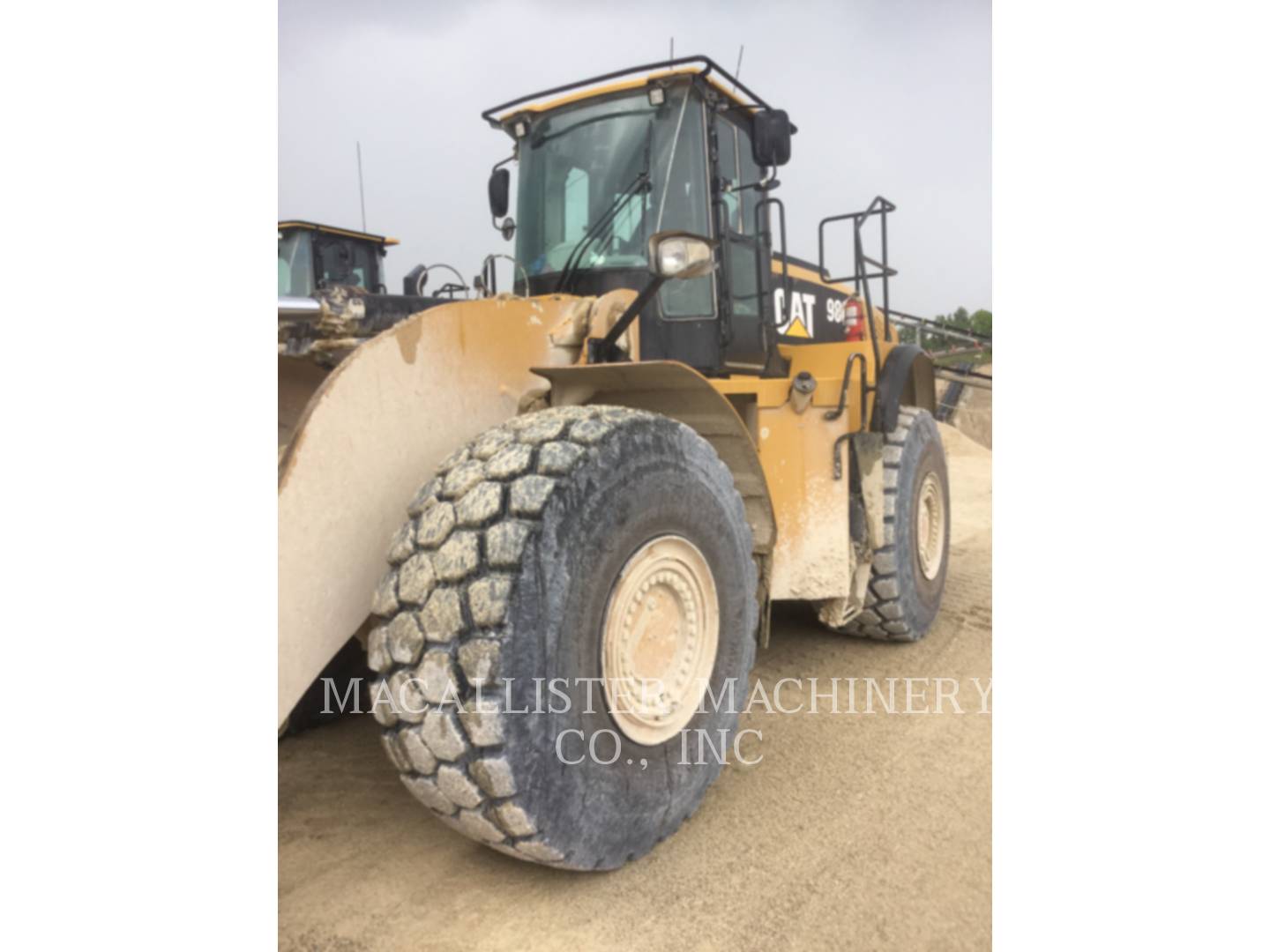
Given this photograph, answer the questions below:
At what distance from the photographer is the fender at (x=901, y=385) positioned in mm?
4383

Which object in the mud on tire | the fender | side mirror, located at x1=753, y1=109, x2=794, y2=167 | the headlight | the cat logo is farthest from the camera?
the cat logo

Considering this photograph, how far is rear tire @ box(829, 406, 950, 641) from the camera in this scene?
4395mm

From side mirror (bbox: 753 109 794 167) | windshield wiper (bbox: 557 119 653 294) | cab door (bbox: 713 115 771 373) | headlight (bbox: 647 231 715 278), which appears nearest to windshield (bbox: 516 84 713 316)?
windshield wiper (bbox: 557 119 653 294)

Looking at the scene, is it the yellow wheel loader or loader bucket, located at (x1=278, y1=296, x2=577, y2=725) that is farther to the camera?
loader bucket, located at (x1=278, y1=296, x2=577, y2=725)

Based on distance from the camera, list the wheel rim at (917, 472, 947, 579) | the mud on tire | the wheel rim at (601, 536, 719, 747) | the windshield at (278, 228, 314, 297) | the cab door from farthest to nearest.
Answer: the windshield at (278, 228, 314, 297), the wheel rim at (917, 472, 947, 579), the cab door, the wheel rim at (601, 536, 719, 747), the mud on tire

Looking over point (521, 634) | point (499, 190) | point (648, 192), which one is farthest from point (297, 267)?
point (521, 634)

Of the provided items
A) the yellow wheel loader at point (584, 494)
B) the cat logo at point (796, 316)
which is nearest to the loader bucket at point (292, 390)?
the yellow wheel loader at point (584, 494)

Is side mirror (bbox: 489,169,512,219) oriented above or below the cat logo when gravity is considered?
above

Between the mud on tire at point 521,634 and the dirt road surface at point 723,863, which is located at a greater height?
the mud on tire at point 521,634

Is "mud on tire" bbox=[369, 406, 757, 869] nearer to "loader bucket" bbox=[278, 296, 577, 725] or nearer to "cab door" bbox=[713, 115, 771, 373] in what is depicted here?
"loader bucket" bbox=[278, 296, 577, 725]

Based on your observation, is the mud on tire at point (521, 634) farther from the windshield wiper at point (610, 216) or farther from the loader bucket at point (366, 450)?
the windshield wiper at point (610, 216)

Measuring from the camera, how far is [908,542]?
4582mm

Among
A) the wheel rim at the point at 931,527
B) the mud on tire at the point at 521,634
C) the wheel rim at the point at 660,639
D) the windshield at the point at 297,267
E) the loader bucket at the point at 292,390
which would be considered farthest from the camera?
the windshield at the point at 297,267

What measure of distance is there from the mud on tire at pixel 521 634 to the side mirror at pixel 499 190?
79.4 inches
